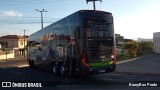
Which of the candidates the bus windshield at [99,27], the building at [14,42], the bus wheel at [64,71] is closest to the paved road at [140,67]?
the bus windshield at [99,27]

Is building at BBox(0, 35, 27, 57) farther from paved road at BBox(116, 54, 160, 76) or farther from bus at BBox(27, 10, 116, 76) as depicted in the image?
bus at BBox(27, 10, 116, 76)

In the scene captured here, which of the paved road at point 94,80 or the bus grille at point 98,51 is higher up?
the bus grille at point 98,51

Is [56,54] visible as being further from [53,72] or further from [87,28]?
[87,28]

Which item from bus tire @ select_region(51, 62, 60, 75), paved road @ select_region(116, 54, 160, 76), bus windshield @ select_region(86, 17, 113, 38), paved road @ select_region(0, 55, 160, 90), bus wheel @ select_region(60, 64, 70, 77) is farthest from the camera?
paved road @ select_region(116, 54, 160, 76)

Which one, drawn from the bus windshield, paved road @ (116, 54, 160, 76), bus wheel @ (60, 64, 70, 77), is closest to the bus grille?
the bus windshield

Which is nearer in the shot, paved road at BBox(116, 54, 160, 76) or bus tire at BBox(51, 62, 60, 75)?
bus tire at BBox(51, 62, 60, 75)

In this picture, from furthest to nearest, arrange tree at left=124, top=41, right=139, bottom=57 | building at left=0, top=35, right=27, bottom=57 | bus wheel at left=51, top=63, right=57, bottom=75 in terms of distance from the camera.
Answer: building at left=0, top=35, right=27, bottom=57 → tree at left=124, top=41, right=139, bottom=57 → bus wheel at left=51, top=63, right=57, bottom=75

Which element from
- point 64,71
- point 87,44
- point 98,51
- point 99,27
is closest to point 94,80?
point 98,51

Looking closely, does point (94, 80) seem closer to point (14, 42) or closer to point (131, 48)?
point (131, 48)

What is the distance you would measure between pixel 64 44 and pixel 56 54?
1800 mm

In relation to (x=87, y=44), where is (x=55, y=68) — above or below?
below

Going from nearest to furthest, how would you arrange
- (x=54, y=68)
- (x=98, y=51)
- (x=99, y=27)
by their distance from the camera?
(x=98, y=51) < (x=99, y=27) < (x=54, y=68)

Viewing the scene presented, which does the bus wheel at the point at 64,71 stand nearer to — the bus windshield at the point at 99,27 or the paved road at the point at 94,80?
the paved road at the point at 94,80

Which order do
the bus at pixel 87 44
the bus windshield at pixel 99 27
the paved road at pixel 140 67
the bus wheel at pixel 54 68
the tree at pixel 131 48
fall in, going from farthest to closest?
the tree at pixel 131 48 → the paved road at pixel 140 67 → the bus wheel at pixel 54 68 → the bus windshield at pixel 99 27 → the bus at pixel 87 44
